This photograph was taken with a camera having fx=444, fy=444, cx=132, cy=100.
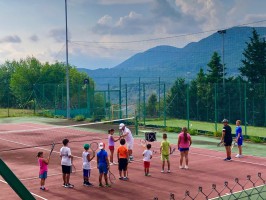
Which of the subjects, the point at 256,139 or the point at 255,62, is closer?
the point at 256,139

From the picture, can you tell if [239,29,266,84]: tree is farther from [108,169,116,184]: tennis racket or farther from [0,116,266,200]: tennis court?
[108,169,116,184]: tennis racket

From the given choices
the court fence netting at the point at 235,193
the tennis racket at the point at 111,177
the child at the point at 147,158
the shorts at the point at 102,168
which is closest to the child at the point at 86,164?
the shorts at the point at 102,168

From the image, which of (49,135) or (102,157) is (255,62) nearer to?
(49,135)

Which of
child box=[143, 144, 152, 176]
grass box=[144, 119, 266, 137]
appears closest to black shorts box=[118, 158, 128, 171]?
child box=[143, 144, 152, 176]

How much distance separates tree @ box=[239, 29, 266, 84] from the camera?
5553cm

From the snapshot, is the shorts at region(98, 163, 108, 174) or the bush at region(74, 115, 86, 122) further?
the bush at region(74, 115, 86, 122)

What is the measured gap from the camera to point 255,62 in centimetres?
5606

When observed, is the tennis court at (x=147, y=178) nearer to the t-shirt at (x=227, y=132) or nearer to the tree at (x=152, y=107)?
the t-shirt at (x=227, y=132)

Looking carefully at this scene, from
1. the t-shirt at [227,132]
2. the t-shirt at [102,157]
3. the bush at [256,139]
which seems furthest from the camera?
the bush at [256,139]

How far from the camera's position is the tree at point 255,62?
2186 inches

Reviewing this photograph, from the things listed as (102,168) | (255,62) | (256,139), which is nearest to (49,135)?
(256,139)

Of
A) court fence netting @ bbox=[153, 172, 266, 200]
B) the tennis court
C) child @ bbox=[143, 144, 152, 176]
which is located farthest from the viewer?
child @ bbox=[143, 144, 152, 176]

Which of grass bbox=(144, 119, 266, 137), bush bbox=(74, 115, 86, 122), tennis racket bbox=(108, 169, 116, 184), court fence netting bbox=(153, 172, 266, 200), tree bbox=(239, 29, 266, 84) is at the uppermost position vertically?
tree bbox=(239, 29, 266, 84)

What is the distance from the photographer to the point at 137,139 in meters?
26.1
